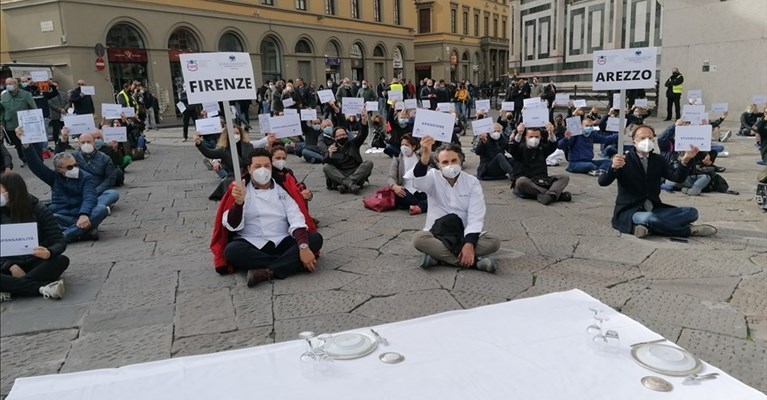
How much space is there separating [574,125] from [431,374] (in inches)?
291

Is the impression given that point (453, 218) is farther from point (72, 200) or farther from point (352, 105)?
point (352, 105)

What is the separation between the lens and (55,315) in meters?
3.98

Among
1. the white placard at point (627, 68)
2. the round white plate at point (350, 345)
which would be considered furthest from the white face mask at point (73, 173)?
the white placard at point (627, 68)

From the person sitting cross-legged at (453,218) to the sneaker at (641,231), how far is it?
1.66 metres

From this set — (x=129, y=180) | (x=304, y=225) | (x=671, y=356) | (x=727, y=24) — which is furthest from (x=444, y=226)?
(x=727, y=24)

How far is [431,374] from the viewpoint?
2.47m

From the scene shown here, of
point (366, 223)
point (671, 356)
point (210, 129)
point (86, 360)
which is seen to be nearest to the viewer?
point (671, 356)

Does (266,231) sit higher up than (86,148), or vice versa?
(86,148)

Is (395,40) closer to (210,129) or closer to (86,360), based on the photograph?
(210,129)

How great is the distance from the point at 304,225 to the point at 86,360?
1873 millimetres

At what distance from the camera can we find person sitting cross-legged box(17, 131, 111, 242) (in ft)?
19.0

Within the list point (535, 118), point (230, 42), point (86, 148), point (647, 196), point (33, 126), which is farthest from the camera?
point (230, 42)

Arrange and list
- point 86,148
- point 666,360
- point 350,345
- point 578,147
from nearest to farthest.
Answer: point 666,360
point 350,345
point 86,148
point 578,147

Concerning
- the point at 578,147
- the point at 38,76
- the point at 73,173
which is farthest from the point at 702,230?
the point at 38,76
